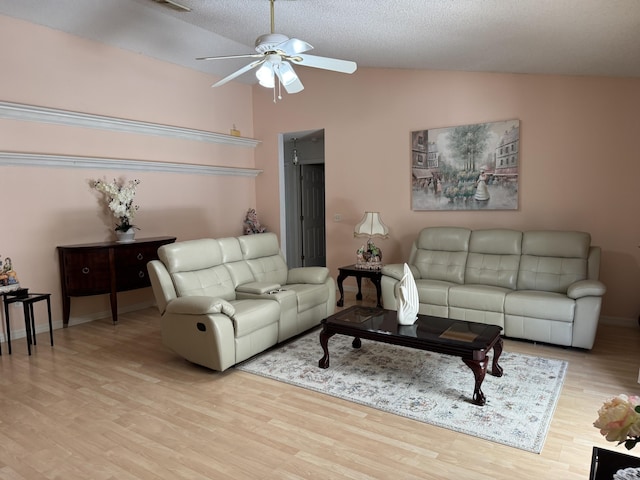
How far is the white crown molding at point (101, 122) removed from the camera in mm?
4492

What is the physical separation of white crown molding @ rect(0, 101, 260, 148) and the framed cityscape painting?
3.15 m

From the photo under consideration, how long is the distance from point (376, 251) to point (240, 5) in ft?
10.7

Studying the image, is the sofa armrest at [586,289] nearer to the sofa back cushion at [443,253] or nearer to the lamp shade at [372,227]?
the sofa back cushion at [443,253]

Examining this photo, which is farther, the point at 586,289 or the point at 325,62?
the point at 586,289

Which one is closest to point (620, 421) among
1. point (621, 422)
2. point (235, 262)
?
point (621, 422)

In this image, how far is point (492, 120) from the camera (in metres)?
5.18

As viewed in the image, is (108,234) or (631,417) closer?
(631,417)

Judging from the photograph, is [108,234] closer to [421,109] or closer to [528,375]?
[421,109]

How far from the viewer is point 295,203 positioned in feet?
26.5

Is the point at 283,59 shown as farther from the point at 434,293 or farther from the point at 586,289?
the point at 586,289

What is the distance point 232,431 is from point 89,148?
13.4 ft

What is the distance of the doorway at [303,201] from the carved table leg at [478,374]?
5001 millimetres

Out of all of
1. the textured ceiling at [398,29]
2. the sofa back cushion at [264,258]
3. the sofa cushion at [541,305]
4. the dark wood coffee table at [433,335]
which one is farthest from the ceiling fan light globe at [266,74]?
the sofa cushion at [541,305]

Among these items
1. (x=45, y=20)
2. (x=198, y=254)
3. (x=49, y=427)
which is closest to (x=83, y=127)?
(x=45, y=20)
